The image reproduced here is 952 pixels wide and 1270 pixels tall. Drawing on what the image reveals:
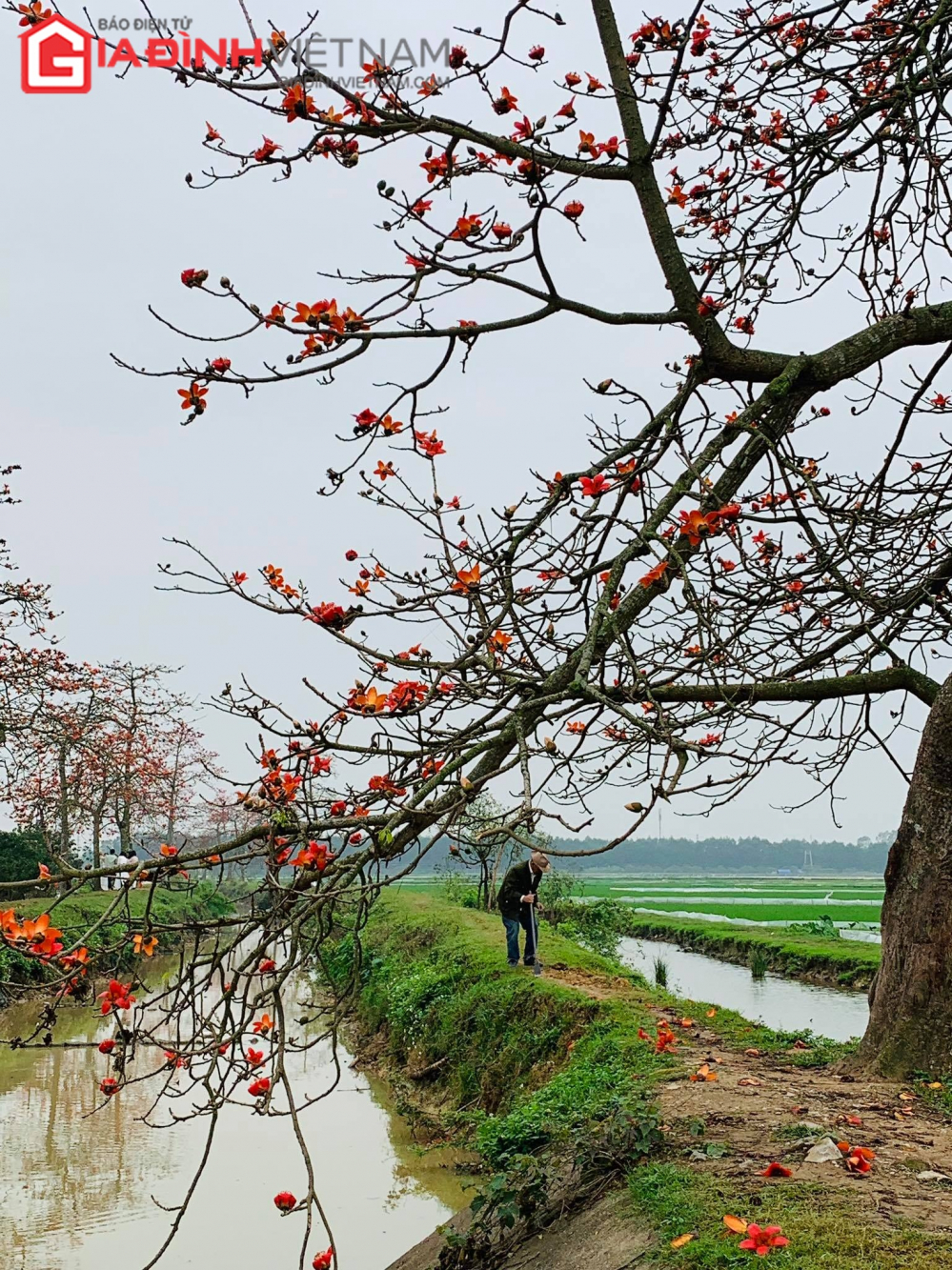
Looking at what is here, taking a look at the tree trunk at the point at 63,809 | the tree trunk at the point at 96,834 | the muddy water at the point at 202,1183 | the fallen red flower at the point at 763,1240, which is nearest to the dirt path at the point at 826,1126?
the fallen red flower at the point at 763,1240

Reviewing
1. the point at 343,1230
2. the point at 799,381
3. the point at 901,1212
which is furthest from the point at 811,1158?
the point at 343,1230

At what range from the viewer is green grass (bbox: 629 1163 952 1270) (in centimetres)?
338

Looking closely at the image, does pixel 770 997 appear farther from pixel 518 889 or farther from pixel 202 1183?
pixel 202 1183

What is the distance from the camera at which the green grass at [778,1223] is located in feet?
11.1

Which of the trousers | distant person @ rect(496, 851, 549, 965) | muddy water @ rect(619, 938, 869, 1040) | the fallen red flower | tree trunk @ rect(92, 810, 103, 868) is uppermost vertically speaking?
tree trunk @ rect(92, 810, 103, 868)

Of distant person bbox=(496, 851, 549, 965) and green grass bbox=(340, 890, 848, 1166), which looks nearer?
green grass bbox=(340, 890, 848, 1166)

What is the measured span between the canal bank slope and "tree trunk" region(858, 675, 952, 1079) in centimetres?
23

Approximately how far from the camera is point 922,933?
5.78 meters

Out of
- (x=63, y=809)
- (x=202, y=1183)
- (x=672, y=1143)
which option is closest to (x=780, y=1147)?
(x=672, y=1143)

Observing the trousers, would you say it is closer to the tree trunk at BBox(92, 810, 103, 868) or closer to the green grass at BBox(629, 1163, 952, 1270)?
the green grass at BBox(629, 1163, 952, 1270)

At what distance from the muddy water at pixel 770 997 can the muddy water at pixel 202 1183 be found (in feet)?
11.7

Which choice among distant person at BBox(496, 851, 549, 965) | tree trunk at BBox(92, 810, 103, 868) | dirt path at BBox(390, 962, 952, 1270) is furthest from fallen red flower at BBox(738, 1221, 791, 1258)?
tree trunk at BBox(92, 810, 103, 868)

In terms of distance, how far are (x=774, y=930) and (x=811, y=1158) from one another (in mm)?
20971

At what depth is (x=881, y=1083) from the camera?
5652mm
